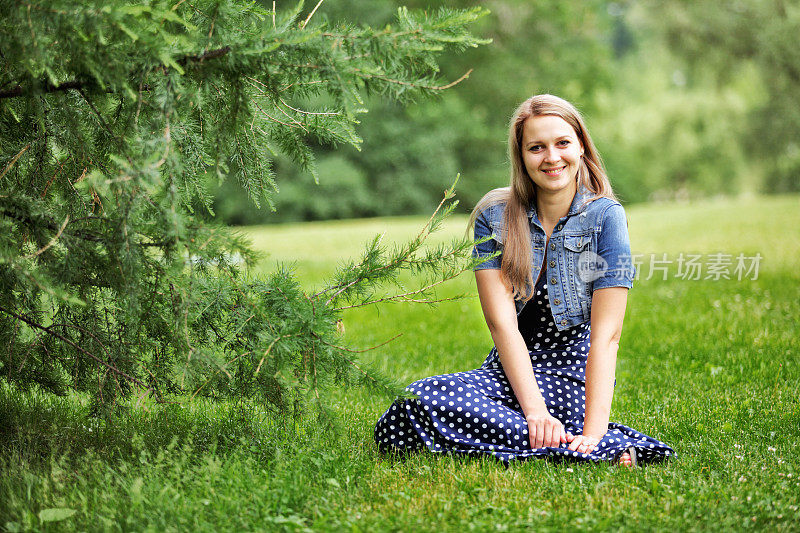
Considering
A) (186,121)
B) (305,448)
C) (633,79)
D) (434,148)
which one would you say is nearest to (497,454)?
(305,448)

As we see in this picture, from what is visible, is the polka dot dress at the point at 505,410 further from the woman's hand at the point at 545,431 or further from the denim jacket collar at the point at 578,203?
the denim jacket collar at the point at 578,203

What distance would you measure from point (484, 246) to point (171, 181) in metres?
1.54

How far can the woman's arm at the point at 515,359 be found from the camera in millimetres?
3186

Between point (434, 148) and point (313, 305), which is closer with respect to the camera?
point (313, 305)

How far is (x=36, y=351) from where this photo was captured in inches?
126

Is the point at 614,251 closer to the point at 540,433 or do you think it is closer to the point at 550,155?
the point at 550,155

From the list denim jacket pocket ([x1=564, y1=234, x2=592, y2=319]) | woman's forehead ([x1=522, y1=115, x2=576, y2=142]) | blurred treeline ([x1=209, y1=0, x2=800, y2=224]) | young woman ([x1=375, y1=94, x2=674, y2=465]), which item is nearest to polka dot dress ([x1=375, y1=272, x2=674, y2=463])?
young woman ([x1=375, y1=94, x2=674, y2=465])

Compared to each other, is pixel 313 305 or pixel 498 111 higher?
pixel 498 111

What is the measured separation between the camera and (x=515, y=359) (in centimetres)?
330

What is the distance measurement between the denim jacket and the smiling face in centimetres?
17

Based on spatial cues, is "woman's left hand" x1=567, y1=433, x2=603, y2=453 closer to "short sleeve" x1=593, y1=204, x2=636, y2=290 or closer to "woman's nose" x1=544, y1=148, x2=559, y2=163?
"short sleeve" x1=593, y1=204, x2=636, y2=290

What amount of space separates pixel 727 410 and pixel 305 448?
7.35 ft

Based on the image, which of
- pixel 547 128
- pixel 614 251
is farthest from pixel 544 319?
pixel 547 128

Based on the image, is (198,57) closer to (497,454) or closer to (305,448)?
(305,448)
